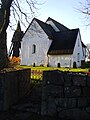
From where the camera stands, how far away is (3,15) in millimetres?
13211

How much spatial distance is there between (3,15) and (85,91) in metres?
7.91

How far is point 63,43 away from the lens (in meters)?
41.8

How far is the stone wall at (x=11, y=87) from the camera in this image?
25.1 ft

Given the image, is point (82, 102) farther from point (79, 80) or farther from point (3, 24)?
point (3, 24)

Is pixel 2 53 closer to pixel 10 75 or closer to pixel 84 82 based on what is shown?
pixel 10 75

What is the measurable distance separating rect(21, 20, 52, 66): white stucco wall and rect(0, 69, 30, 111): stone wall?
32.4 m

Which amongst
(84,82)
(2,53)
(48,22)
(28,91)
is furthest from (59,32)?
(84,82)

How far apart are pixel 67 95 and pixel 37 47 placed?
122 feet

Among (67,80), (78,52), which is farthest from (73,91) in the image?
(78,52)

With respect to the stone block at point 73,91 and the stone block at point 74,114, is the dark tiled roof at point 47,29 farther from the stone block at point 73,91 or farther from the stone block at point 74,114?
the stone block at point 74,114

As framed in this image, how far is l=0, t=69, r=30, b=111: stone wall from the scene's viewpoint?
766 centimetres

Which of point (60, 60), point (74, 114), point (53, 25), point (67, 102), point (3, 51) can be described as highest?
point (53, 25)

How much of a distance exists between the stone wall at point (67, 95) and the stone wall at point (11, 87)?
4.48 ft

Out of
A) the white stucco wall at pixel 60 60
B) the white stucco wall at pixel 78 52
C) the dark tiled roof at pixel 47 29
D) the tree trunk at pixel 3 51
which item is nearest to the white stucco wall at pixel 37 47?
the dark tiled roof at pixel 47 29
